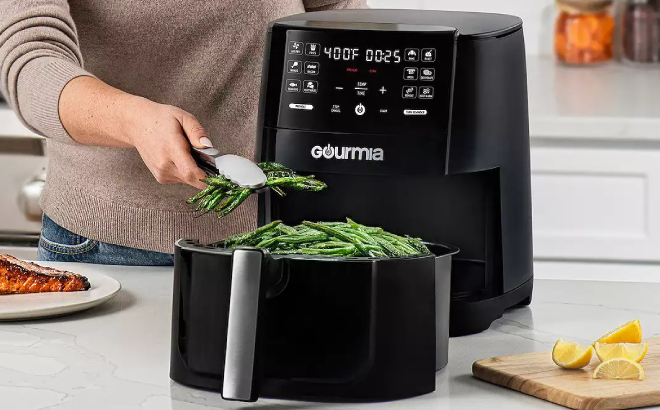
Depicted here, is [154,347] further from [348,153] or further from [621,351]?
[621,351]

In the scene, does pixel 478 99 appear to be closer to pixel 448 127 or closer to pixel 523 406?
pixel 448 127

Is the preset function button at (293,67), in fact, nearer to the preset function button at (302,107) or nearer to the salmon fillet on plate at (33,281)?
the preset function button at (302,107)

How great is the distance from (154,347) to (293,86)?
0.30 m

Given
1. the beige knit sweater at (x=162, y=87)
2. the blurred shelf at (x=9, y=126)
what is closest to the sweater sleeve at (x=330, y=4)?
the beige knit sweater at (x=162, y=87)

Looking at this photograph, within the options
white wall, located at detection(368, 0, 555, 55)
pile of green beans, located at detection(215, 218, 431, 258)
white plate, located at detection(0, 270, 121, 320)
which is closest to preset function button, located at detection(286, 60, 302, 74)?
pile of green beans, located at detection(215, 218, 431, 258)

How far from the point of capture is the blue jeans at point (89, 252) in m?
1.47

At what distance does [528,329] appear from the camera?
1041mm

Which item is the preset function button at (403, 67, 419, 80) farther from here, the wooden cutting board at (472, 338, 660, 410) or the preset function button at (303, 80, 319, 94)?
the wooden cutting board at (472, 338, 660, 410)

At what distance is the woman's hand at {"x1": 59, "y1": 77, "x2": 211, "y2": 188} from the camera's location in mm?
971

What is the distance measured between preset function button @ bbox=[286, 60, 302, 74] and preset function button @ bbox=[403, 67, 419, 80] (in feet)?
0.36

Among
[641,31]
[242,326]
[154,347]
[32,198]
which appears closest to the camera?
[242,326]

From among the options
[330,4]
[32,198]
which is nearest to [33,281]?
[330,4]

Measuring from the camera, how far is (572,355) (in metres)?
0.83

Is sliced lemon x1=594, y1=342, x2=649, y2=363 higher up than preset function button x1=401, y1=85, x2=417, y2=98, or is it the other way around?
preset function button x1=401, y1=85, x2=417, y2=98
